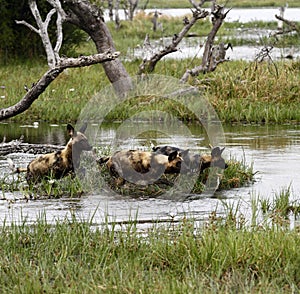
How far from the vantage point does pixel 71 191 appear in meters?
8.78

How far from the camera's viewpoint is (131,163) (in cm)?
874

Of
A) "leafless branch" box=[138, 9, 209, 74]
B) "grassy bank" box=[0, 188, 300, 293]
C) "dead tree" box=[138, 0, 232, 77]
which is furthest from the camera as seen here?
"dead tree" box=[138, 0, 232, 77]

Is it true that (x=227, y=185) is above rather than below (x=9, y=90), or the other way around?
below

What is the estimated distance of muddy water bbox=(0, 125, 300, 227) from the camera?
25.7 feet

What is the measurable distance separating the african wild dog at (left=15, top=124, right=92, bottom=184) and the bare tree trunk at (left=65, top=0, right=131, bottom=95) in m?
6.12

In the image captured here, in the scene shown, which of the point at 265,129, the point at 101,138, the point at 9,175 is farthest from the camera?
the point at 265,129

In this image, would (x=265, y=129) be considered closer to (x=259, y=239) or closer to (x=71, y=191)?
(x=71, y=191)

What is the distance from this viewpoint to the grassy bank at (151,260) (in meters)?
5.28

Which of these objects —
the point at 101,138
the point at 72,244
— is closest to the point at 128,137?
the point at 101,138

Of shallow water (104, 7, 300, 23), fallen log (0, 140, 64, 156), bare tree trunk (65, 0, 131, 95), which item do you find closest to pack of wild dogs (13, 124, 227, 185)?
fallen log (0, 140, 64, 156)

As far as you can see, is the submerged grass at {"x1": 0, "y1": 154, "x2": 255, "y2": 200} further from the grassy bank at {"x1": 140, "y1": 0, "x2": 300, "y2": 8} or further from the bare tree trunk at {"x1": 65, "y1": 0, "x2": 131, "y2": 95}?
the grassy bank at {"x1": 140, "y1": 0, "x2": 300, "y2": 8}

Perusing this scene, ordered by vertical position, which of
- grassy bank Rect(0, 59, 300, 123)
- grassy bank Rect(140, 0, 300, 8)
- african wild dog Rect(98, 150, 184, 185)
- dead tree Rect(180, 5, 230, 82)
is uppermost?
grassy bank Rect(140, 0, 300, 8)

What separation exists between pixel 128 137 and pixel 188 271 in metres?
7.68

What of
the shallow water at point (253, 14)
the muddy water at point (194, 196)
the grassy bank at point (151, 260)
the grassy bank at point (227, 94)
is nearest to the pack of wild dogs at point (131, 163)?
the muddy water at point (194, 196)
